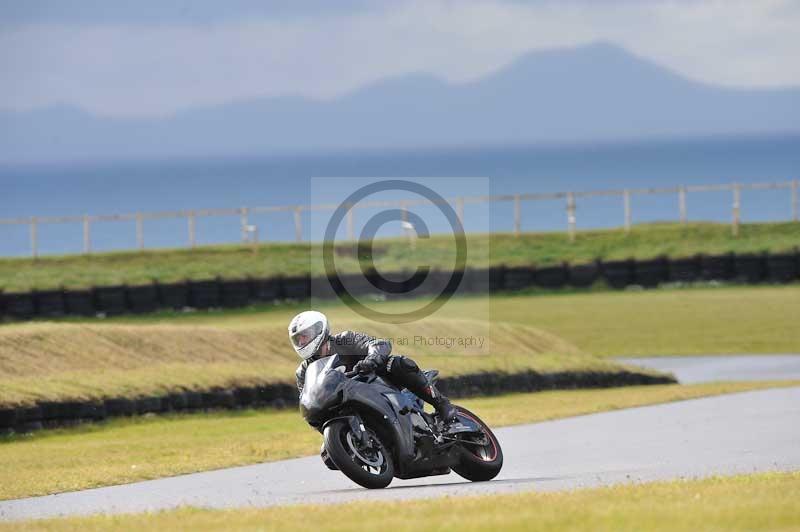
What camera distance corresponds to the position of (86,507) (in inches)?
520

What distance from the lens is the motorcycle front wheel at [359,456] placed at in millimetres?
12859

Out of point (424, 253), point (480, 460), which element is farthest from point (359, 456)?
point (424, 253)

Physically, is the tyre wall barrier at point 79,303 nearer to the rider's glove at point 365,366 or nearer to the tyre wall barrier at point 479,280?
the tyre wall barrier at point 479,280

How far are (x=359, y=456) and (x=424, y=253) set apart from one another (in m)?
40.4

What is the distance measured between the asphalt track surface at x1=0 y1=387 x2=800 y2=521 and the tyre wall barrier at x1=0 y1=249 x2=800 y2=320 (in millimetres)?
23119

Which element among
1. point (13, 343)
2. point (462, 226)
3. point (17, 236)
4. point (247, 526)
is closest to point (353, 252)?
point (462, 226)

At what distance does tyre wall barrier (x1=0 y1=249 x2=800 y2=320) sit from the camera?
4250 centimetres

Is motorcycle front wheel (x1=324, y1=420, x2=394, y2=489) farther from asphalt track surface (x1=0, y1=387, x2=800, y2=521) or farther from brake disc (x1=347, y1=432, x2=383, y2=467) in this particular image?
asphalt track surface (x1=0, y1=387, x2=800, y2=521)

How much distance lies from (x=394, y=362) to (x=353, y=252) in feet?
129

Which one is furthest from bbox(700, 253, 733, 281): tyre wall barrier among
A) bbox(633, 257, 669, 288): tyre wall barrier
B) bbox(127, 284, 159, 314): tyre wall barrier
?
bbox(127, 284, 159, 314): tyre wall barrier

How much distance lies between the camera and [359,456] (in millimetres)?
13133

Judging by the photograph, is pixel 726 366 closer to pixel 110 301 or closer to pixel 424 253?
pixel 110 301

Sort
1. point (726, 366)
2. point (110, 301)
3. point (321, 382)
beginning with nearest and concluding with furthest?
1. point (321, 382)
2. point (726, 366)
3. point (110, 301)

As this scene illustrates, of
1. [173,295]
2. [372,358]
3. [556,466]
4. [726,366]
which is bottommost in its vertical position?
[726,366]
